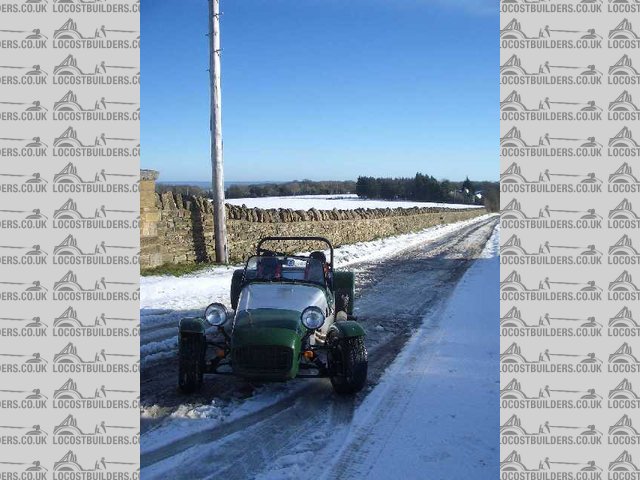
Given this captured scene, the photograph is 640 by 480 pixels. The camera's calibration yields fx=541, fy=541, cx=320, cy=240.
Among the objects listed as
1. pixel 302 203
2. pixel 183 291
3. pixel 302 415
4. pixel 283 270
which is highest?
pixel 302 203

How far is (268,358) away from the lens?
5.41 metres

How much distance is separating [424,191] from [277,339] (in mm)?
83143

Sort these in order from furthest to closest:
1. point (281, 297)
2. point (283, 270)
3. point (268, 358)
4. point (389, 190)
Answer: point (389, 190) → point (283, 270) → point (281, 297) → point (268, 358)

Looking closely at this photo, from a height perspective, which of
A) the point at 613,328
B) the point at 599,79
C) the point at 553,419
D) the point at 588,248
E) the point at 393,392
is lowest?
the point at 393,392

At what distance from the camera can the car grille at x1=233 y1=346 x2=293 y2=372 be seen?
5.39m

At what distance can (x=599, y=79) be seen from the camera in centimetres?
392

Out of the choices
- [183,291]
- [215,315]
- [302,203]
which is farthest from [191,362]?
[302,203]

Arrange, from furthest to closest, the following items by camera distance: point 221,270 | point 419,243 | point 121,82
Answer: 1. point 419,243
2. point 221,270
3. point 121,82

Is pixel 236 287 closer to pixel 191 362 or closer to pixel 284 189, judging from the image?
pixel 191 362

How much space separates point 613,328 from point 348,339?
2663 mm

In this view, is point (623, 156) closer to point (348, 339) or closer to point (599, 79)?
point (599, 79)

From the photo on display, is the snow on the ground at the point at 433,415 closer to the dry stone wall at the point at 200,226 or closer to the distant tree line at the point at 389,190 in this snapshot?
the dry stone wall at the point at 200,226

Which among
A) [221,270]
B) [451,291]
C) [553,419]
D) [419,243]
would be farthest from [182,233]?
[419,243]

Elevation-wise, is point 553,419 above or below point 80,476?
above
